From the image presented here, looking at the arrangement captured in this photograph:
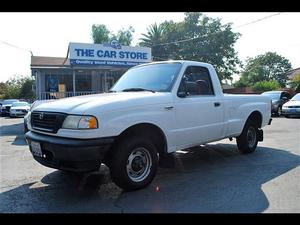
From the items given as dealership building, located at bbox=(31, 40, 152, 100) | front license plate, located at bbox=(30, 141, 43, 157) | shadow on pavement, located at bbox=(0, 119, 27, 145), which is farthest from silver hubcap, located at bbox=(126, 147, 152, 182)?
dealership building, located at bbox=(31, 40, 152, 100)

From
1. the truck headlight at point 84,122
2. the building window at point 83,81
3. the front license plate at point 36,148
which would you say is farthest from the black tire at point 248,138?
the building window at point 83,81

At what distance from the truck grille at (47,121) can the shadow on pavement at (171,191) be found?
98cm

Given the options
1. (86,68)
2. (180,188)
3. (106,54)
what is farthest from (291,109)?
(180,188)

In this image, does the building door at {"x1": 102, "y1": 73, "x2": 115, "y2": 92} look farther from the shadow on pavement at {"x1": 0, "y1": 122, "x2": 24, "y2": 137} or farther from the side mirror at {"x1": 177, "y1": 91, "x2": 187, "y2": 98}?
the side mirror at {"x1": 177, "y1": 91, "x2": 187, "y2": 98}

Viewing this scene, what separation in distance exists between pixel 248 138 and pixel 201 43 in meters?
40.1

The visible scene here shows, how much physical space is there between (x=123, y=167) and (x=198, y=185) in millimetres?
1298

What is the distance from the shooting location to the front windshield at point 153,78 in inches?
228

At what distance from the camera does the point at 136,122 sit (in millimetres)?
4895

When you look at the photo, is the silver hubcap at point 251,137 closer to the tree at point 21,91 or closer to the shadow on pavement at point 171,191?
the shadow on pavement at point 171,191

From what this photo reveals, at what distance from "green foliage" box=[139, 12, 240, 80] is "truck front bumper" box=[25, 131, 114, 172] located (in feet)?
135

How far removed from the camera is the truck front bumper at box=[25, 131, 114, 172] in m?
4.40

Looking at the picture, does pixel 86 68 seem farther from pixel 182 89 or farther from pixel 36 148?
pixel 36 148
